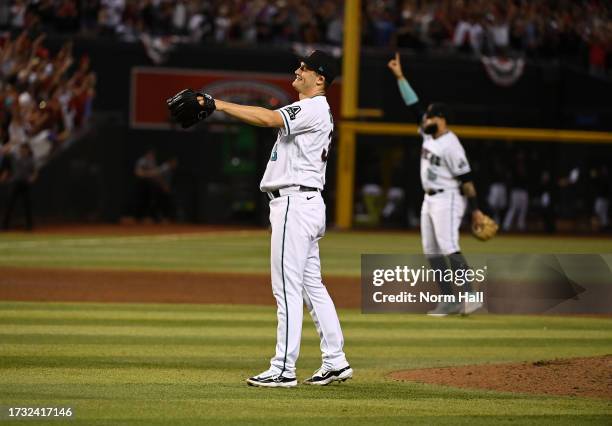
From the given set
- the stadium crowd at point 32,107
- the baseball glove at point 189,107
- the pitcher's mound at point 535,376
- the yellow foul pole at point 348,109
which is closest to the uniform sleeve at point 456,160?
the pitcher's mound at point 535,376

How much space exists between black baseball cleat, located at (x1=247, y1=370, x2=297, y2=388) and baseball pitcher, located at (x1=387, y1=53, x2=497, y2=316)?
179 inches

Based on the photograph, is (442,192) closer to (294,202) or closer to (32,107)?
(294,202)

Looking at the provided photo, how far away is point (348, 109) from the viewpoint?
25.0m

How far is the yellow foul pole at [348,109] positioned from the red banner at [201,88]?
294cm

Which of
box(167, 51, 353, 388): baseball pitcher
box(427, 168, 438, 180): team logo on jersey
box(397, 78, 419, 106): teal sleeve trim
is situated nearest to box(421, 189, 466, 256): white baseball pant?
box(427, 168, 438, 180): team logo on jersey

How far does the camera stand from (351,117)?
25.1 m

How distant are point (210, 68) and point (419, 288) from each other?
19792mm

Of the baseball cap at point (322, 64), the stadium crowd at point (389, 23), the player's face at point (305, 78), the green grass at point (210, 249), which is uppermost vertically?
the stadium crowd at point (389, 23)

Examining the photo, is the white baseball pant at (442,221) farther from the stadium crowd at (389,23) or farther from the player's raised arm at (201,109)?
the stadium crowd at (389,23)

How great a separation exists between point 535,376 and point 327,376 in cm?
141

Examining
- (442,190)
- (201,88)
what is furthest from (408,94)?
(201,88)

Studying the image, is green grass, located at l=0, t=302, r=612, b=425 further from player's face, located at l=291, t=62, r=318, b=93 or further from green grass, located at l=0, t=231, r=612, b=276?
green grass, located at l=0, t=231, r=612, b=276

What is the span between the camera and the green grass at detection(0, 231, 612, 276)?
1683cm

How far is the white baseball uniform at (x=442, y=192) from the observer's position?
11406 millimetres
